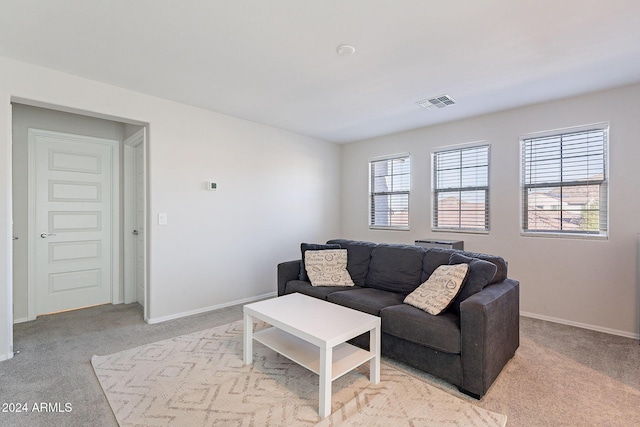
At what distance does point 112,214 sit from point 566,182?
17.8ft

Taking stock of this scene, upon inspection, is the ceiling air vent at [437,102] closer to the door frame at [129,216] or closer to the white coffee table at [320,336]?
the white coffee table at [320,336]

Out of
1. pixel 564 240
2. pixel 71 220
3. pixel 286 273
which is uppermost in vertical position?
pixel 71 220

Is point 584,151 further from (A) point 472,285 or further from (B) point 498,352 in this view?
(B) point 498,352

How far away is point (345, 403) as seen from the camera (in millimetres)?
1951

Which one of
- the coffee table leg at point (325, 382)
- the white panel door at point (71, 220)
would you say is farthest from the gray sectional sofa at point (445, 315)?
the white panel door at point (71, 220)

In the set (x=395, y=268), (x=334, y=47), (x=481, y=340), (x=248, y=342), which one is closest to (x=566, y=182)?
(x=395, y=268)

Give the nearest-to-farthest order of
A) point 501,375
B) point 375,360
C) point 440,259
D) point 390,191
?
point 375,360 < point 501,375 < point 440,259 < point 390,191

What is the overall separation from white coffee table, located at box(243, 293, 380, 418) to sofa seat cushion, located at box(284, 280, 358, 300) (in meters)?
0.40

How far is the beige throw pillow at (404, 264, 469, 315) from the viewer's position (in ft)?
7.73

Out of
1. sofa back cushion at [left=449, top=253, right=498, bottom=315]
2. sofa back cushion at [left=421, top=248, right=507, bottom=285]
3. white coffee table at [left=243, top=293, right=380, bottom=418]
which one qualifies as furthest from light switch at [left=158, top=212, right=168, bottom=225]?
sofa back cushion at [left=449, top=253, right=498, bottom=315]

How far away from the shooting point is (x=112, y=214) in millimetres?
4074

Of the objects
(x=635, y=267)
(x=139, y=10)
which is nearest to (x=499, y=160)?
(x=635, y=267)

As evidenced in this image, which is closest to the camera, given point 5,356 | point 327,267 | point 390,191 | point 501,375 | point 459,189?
point 501,375

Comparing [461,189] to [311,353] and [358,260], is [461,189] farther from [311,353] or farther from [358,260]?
[311,353]
